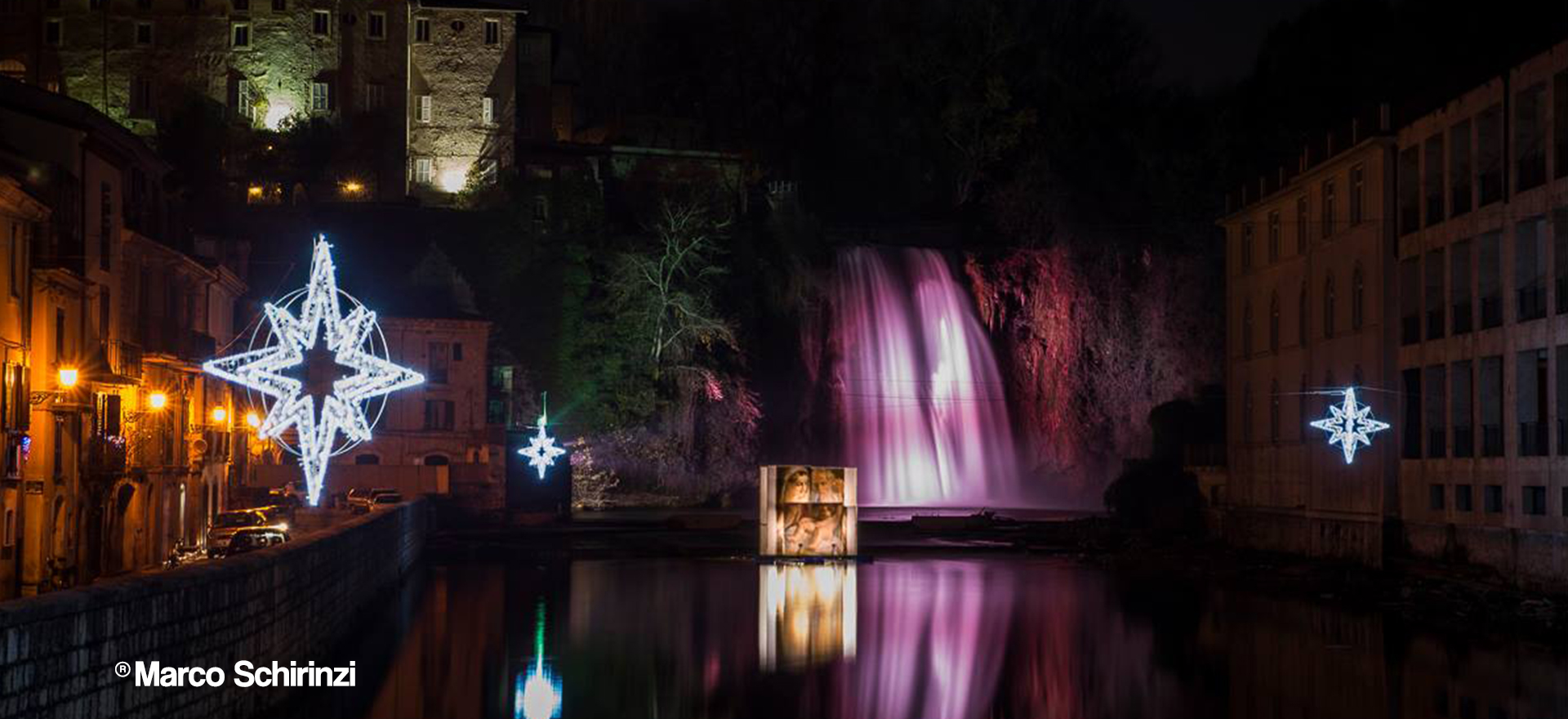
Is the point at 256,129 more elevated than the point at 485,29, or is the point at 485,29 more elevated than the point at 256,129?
the point at 485,29

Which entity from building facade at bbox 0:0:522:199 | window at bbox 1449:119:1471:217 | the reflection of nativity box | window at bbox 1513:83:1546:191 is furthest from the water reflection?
building facade at bbox 0:0:522:199

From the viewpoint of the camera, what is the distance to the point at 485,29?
115250 millimetres

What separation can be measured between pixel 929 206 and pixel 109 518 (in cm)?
7418

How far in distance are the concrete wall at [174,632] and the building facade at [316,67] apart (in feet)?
285

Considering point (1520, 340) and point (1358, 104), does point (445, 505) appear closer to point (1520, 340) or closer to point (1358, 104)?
point (1520, 340)

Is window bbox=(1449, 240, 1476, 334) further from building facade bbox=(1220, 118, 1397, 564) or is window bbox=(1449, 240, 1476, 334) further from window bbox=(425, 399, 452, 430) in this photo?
window bbox=(425, 399, 452, 430)

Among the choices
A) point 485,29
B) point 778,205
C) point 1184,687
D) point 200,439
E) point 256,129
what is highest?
point 485,29

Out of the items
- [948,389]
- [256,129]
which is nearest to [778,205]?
[948,389]

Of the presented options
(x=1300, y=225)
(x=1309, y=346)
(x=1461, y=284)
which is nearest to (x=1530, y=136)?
(x=1461, y=284)

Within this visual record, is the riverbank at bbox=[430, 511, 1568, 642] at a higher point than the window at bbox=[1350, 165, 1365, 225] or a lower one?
lower

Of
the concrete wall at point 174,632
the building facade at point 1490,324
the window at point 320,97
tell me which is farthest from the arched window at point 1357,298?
the window at point 320,97

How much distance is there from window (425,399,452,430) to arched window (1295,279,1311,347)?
40.0 meters

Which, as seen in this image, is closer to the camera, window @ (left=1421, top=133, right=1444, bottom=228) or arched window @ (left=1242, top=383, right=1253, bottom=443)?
window @ (left=1421, top=133, right=1444, bottom=228)

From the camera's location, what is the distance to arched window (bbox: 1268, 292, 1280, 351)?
59.9 m
